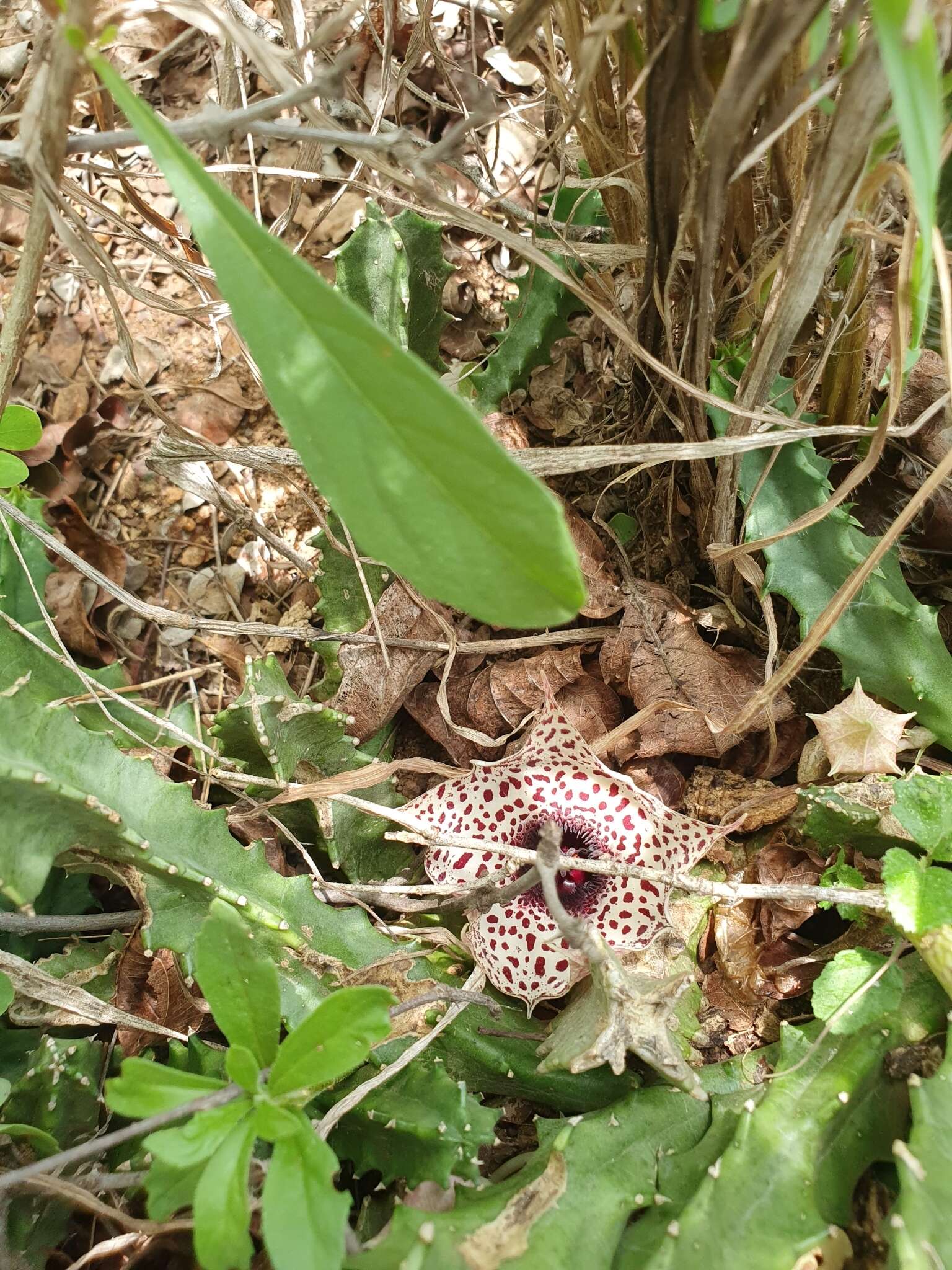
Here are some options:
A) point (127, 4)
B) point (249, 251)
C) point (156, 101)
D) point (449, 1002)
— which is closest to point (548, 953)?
point (449, 1002)

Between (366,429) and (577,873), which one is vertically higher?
(366,429)

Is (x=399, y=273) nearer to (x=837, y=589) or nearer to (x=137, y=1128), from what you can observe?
(x=837, y=589)

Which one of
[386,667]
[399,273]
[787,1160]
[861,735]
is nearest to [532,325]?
[399,273]

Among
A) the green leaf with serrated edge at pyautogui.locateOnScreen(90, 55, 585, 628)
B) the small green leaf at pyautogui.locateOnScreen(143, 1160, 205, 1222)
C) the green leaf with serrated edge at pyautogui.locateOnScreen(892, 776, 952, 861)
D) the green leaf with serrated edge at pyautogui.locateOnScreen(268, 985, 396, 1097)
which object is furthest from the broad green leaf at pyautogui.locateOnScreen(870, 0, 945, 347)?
the small green leaf at pyautogui.locateOnScreen(143, 1160, 205, 1222)

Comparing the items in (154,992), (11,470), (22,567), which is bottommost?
(154,992)

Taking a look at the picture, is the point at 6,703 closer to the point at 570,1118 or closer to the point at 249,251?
the point at 249,251

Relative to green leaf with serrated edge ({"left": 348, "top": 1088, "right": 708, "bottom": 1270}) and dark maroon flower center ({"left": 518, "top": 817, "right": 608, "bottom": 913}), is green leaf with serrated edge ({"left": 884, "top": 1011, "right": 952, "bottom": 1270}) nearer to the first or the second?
Result: green leaf with serrated edge ({"left": 348, "top": 1088, "right": 708, "bottom": 1270})

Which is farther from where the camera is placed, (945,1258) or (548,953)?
(548,953)
